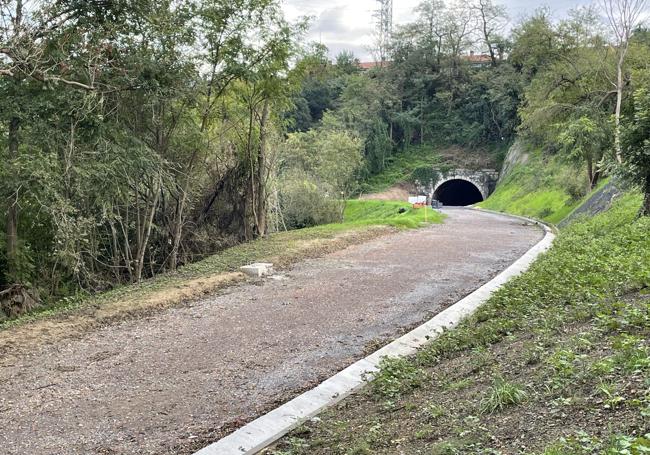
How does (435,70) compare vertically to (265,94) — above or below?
above

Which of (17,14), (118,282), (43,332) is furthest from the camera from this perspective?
(118,282)

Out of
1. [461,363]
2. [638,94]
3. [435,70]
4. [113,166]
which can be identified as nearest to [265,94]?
[113,166]

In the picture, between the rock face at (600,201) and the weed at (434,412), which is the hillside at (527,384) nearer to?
the weed at (434,412)

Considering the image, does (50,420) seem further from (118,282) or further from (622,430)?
(118,282)

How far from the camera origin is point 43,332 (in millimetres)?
6402

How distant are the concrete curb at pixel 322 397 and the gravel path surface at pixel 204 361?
0.21 meters

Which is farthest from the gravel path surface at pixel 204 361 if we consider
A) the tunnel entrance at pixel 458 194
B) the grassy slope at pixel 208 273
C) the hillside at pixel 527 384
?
the tunnel entrance at pixel 458 194

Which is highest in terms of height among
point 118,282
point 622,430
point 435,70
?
point 435,70

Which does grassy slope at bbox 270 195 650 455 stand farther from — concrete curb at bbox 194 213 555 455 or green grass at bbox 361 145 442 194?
green grass at bbox 361 145 442 194

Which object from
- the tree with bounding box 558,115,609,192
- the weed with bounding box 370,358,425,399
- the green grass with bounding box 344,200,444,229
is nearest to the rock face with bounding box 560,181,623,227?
the tree with bounding box 558,115,609,192

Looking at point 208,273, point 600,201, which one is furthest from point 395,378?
point 600,201

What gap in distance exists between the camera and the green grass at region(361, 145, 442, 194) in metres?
46.3

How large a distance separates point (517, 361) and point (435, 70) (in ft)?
172

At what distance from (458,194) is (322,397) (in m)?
48.5
